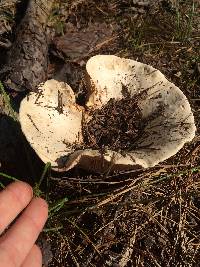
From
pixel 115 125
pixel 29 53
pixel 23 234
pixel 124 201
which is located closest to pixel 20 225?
pixel 23 234

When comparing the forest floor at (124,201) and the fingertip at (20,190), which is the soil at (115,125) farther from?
the fingertip at (20,190)

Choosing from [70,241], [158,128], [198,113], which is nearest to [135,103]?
[158,128]

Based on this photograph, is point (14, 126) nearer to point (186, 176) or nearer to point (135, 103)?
point (135, 103)

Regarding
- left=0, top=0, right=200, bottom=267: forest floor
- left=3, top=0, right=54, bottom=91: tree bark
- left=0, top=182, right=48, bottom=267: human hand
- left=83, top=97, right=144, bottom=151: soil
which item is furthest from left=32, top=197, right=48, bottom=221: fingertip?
left=3, top=0, right=54, bottom=91: tree bark

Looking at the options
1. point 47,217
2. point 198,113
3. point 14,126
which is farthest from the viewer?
point 198,113

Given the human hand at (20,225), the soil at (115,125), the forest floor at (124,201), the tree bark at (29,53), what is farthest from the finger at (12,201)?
the tree bark at (29,53)

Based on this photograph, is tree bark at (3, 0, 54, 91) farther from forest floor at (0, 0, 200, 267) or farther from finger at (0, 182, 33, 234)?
finger at (0, 182, 33, 234)
